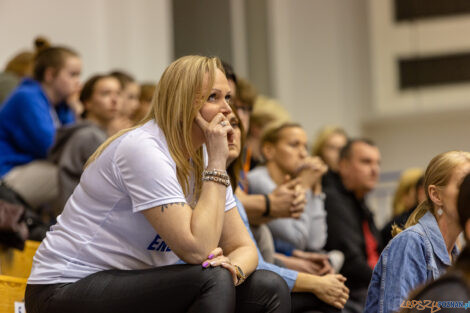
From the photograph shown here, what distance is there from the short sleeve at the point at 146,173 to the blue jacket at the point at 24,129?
2.08 meters

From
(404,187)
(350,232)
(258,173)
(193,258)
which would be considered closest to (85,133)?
(258,173)

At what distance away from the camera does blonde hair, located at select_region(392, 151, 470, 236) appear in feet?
8.09

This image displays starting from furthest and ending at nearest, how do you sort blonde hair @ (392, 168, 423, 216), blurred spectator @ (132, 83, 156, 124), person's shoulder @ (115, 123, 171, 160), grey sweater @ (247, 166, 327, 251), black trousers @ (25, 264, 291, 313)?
blonde hair @ (392, 168, 423, 216) < blurred spectator @ (132, 83, 156, 124) < grey sweater @ (247, 166, 327, 251) < person's shoulder @ (115, 123, 171, 160) < black trousers @ (25, 264, 291, 313)

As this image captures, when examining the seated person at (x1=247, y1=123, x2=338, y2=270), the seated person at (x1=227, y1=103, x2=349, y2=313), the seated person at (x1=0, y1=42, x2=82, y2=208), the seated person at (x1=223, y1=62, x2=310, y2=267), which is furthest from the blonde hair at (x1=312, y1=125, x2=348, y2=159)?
the seated person at (x1=227, y1=103, x2=349, y2=313)

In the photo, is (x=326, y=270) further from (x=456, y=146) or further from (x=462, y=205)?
(x=456, y=146)

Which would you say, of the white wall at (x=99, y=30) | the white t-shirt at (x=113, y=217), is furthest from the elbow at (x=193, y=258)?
the white wall at (x=99, y=30)

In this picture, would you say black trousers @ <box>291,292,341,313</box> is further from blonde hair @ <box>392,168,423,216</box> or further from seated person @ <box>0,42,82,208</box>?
blonde hair @ <box>392,168,423,216</box>

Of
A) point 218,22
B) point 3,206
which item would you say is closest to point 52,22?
point 218,22

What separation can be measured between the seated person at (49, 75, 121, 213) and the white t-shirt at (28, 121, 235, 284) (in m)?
1.47

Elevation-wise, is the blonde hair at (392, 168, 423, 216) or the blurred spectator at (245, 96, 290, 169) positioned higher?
the blurred spectator at (245, 96, 290, 169)

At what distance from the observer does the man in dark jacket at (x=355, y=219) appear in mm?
4031

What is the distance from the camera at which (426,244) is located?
2.35 meters

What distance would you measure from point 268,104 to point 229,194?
7.64 feet

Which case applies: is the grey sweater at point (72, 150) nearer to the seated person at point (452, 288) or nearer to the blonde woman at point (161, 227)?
the blonde woman at point (161, 227)
